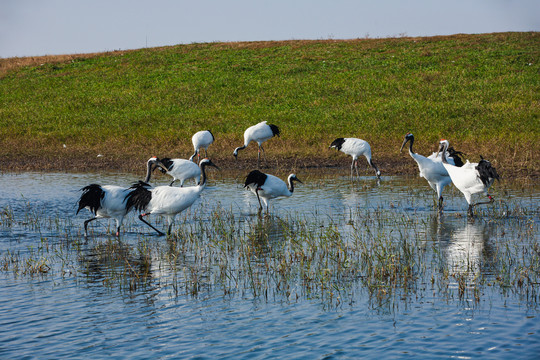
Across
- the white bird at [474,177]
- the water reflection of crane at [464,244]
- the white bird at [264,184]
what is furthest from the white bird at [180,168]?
the water reflection of crane at [464,244]

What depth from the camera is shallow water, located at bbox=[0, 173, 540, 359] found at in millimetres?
6094

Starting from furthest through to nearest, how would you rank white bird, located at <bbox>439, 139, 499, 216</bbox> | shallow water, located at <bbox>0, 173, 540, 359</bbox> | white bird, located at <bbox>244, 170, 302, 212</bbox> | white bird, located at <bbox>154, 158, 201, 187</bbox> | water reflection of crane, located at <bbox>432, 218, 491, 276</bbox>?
1. white bird, located at <bbox>154, 158, 201, 187</bbox>
2. white bird, located at <bbox>244, 170, 302, 212</bbox>
3. white bird, located at <bbox>439, 139, 499, 216</bbox>
4. water reflection of crane, located at <bbox>432, 218, 491, 276</bbox>
5. shallow water, located at <bbox>0, 173, 540, 359</bbox>

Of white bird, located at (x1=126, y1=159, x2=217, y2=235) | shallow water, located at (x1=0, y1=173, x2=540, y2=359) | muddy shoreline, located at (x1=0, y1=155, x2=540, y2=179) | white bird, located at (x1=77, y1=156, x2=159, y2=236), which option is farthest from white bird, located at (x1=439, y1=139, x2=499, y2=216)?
muddy shoreline, located at (x1=0, y1=155, x2=540, y2=179)

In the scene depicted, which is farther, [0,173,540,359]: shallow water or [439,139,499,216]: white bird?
[439,139,499,216]: white bird

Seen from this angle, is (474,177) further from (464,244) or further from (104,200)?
(104,200)

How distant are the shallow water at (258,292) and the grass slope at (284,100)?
8711mm

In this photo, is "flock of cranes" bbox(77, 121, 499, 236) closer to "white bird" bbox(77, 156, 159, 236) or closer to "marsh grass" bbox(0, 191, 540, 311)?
"white bird" bbox(77, 156, 159, 236)

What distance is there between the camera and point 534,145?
2150 centimetres

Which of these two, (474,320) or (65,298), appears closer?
(474,320)

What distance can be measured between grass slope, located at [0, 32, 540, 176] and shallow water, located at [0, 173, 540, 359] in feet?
28.6

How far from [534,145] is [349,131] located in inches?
329

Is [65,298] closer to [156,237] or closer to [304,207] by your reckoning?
[156,237]

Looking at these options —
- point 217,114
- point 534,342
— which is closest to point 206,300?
point 534,342

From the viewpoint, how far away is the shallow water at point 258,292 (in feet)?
20.0
